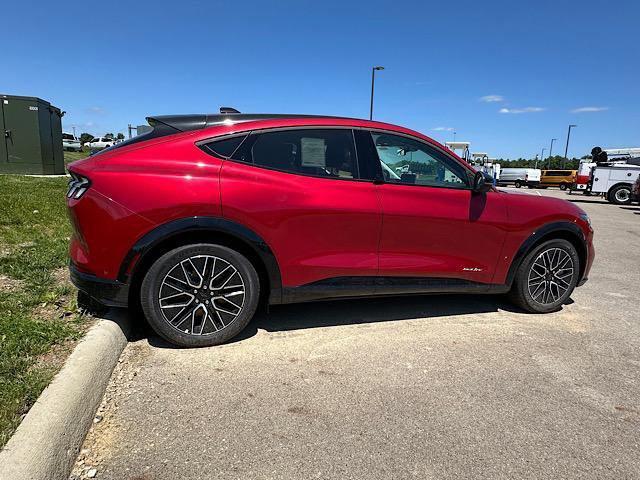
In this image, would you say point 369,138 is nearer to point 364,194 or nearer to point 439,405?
point 364,194

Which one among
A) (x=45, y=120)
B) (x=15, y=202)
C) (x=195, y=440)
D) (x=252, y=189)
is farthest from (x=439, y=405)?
(x=45, y=120)

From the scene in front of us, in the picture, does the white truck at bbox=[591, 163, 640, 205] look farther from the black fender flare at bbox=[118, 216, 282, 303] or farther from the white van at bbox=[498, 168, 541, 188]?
the black fender flare at bbox=[118, 216, 282, 303]

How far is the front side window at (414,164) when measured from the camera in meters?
3.89

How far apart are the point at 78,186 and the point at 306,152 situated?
171 cm

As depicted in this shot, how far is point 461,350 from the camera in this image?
12.1 feet

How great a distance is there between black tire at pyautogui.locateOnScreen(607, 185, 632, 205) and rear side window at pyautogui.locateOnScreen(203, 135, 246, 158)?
24.6 metres

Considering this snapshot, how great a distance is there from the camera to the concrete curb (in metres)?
2.02

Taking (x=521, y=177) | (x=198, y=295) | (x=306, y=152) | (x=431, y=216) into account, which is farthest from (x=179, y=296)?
(x=521, y=177)

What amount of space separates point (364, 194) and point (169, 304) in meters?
1.73

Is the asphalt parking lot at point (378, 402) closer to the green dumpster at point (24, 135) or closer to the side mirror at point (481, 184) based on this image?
the side mirror at point (481, 184)

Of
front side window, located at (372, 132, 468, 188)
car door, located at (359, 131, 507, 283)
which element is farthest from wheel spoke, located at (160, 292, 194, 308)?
front side window, located at (372, 132, 468, 188)

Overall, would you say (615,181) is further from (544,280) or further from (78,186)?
(78,186)

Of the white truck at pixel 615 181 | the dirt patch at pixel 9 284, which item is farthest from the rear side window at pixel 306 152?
the white truck at pixel 615 181

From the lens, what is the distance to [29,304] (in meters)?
3.76
